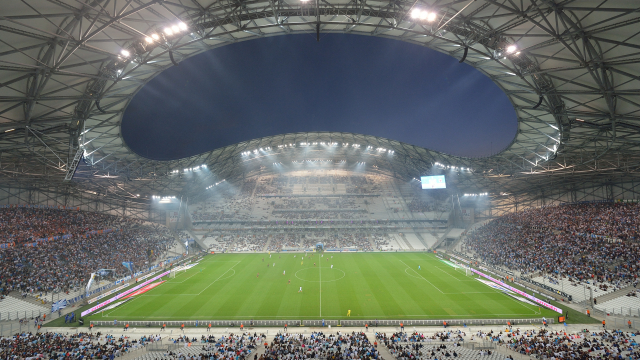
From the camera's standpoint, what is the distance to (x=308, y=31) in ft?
62.1

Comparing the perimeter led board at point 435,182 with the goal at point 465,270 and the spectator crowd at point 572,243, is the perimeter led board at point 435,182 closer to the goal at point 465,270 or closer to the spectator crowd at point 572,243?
the spectator crowd at point 572,243

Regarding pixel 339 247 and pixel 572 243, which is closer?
pixel 572 243

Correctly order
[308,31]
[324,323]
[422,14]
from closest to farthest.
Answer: [422,14] → [308,31] → [324,323]

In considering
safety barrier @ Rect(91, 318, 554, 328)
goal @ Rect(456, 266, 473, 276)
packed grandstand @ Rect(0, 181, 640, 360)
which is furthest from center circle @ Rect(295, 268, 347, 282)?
goal @ Rect(456, 266, 473, 276)

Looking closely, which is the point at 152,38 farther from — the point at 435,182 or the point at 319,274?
the point at 435,182

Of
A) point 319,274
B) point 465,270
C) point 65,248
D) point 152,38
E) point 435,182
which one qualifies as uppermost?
point 152,38

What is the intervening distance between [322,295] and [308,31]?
83.7 ft

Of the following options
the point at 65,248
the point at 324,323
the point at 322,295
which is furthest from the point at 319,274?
the point at 65,248

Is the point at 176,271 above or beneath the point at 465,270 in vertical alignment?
above

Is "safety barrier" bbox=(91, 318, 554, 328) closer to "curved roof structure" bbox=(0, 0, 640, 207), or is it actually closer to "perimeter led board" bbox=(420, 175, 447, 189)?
"curved roof structure" bbox=(0, 0, 640, 207)

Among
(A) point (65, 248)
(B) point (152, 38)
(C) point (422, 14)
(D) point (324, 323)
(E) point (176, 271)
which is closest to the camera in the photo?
(C) point (422, 14)

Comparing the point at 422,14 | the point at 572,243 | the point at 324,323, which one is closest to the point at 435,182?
the point at 572,243

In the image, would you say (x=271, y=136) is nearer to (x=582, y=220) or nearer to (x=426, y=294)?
(x=426, y=294)

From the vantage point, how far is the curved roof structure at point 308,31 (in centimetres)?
1340
